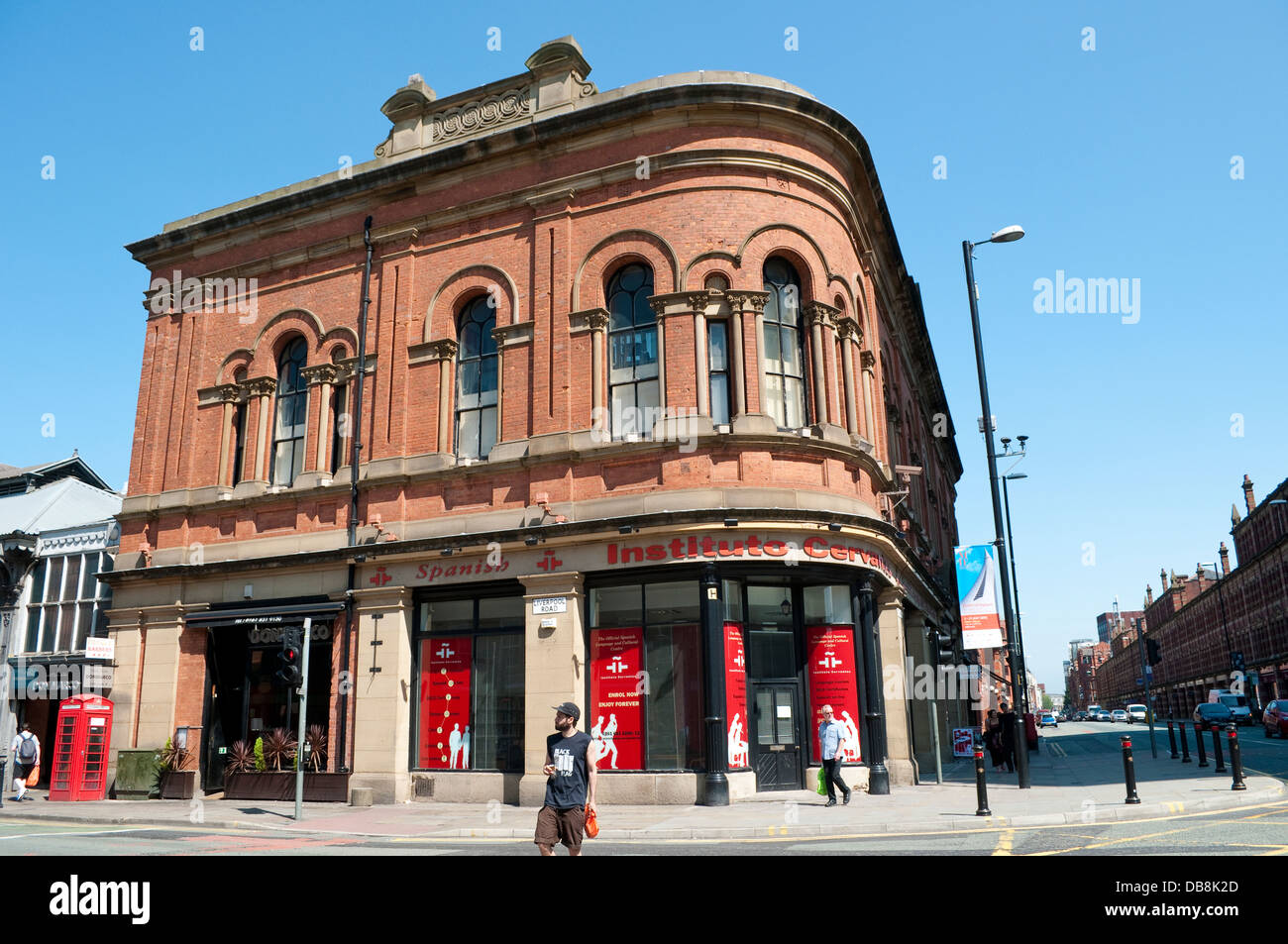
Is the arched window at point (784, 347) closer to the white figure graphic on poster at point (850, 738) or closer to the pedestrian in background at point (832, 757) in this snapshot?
the white figure graphic on poster at point (850, 738)

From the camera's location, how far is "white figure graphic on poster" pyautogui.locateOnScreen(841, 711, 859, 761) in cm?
1864

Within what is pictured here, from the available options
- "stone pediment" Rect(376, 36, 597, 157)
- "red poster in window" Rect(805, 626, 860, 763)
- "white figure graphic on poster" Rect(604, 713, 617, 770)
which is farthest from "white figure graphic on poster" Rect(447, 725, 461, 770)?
"stone pediment" Rect(376, 36, 597, 157)

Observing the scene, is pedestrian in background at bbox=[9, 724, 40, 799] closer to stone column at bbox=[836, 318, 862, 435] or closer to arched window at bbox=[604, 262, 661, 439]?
arched window at bbox=[604, 262, 661, 439]

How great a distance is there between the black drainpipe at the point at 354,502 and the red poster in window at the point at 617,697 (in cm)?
577

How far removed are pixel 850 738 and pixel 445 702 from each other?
8.50 m

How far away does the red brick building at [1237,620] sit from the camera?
7406 cm

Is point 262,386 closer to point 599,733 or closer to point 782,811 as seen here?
point 599,733

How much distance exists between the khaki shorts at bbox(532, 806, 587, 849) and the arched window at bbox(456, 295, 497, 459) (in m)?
13.1

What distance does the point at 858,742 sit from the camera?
18.7 m

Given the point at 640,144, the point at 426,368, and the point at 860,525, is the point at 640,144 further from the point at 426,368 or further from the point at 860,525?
the point at 860,525

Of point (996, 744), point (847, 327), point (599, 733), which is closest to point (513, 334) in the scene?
point (847, 327)

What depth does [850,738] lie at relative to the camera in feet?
61.4
